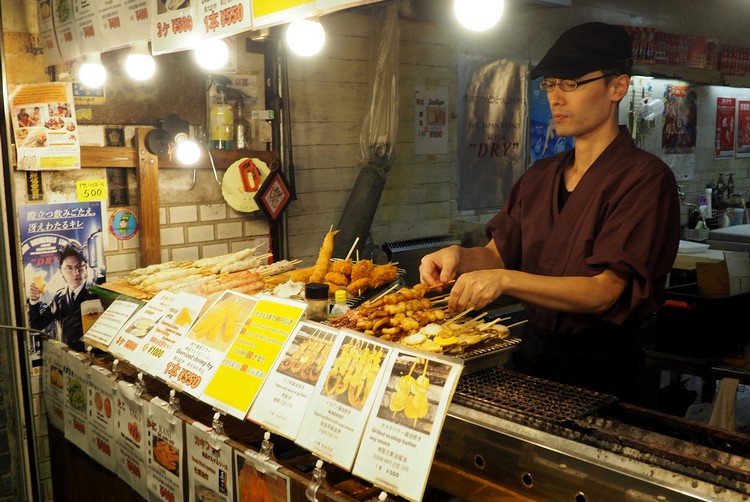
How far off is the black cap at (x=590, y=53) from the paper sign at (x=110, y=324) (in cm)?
205

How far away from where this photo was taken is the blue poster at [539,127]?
7.08 m

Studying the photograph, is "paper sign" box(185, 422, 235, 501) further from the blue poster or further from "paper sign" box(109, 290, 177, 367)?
the blue poster

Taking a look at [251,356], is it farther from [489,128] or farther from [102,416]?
[489,128]

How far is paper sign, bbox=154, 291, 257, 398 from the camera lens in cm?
246

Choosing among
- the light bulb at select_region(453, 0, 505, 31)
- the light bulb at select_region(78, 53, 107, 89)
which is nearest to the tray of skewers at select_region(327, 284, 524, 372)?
the light bulb at select_region(453, 0, 505, 31)

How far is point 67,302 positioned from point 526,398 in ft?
10.6

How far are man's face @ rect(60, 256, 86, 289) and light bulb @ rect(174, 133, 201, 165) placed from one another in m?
0.90

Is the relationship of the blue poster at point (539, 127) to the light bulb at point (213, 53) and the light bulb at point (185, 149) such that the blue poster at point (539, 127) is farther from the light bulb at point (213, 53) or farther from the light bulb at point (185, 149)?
the light bulb at point (213, 53)

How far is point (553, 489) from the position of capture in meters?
1.70

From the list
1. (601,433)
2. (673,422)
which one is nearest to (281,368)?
(601,433)

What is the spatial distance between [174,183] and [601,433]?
140 inches

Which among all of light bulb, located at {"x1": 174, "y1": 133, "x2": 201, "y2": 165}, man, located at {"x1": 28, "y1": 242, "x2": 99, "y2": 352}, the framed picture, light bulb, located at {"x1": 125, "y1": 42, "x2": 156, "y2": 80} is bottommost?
man, located at {"x1": 28, "y1": 242, "x2": 99, "y2": 352}

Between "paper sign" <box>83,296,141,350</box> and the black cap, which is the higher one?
the black cap

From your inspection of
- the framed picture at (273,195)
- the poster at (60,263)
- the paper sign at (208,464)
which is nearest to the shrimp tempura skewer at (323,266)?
the framed picture at (273,195)
